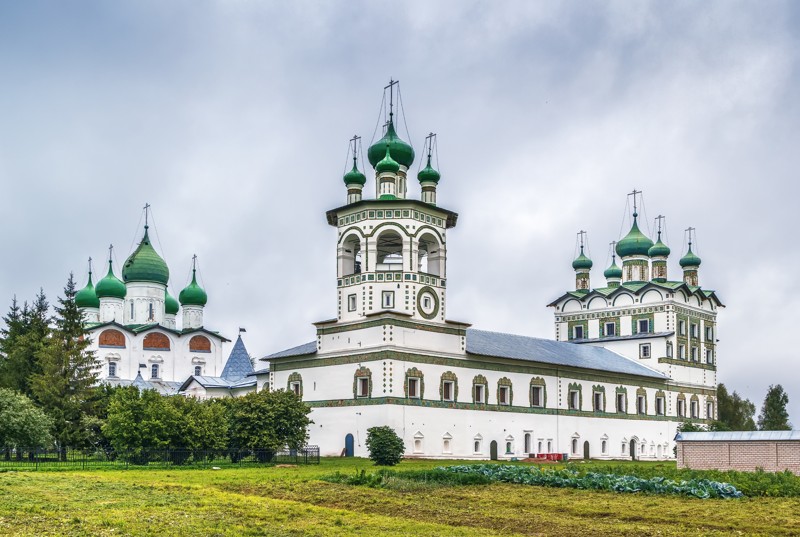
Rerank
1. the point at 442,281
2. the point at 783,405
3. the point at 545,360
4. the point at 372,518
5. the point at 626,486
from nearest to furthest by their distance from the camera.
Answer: the point at 372,518 → the point at 626,486 → the point at 442,281 → the point at 545,360 → the point at 783,405

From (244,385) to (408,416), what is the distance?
1737 cm

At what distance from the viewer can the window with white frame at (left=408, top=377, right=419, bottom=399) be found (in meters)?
39.9

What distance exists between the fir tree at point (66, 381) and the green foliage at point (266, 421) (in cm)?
745

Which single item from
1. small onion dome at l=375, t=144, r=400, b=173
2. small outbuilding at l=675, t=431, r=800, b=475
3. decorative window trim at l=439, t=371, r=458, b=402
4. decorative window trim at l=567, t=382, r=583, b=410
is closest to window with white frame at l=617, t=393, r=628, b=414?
decorative window trim at l=567, t=382, r=583, b=410

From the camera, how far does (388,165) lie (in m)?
42.7

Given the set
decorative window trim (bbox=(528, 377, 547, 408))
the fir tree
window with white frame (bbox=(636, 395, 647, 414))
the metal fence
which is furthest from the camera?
window with white frame (bbox=(636, 395, 647, 414))

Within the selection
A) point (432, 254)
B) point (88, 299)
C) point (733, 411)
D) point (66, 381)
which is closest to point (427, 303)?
point (432, 254)

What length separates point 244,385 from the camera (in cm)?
5425

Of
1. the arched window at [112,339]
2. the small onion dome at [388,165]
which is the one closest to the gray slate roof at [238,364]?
the arched window at [112,339]

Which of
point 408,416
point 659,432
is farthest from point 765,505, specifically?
point 659,432

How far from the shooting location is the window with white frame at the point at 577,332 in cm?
6169

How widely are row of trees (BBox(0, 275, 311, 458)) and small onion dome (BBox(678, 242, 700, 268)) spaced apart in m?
32.9

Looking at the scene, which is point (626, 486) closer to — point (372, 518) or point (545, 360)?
point (372, 518)

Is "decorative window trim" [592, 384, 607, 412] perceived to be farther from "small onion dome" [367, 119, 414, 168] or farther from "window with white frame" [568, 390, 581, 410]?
"small onion dome" [367, 119, 414, 168]
